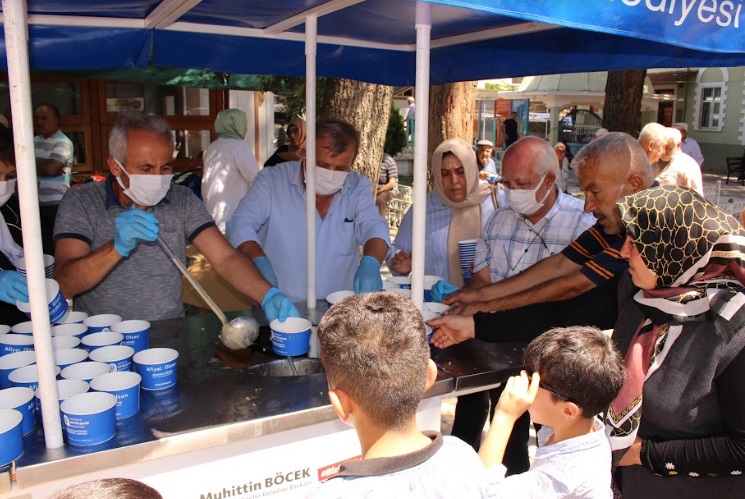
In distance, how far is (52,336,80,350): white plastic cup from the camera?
190 centimetres

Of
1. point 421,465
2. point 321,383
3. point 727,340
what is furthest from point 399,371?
point 727,340

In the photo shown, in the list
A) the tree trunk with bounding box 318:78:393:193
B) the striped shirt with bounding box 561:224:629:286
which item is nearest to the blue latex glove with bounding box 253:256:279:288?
the striped shirt with bounding box 561:224:629:286

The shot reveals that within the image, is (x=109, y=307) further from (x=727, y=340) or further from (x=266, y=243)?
(x=727, y=340)

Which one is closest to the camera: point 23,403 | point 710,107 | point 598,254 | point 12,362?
point 23,403

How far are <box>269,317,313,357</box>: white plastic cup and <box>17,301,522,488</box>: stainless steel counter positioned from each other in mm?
55

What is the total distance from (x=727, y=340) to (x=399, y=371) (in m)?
0.97

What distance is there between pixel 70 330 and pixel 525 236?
190 centimetres

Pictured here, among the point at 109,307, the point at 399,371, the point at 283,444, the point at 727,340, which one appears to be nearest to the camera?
the point at 399,371

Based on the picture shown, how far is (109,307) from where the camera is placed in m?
2.43

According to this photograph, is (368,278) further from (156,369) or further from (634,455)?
(634,455)

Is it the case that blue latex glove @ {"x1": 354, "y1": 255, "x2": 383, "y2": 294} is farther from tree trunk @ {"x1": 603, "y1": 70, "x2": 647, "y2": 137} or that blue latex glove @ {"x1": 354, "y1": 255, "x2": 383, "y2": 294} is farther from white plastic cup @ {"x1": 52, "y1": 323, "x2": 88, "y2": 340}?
tree trunk @ {"x1": 603, "y1": 70, "x2": 647, "y2": 137}

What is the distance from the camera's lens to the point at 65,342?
1.92m

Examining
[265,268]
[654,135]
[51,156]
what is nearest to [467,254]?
[265,268]

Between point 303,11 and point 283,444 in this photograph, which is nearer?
point 283,444
